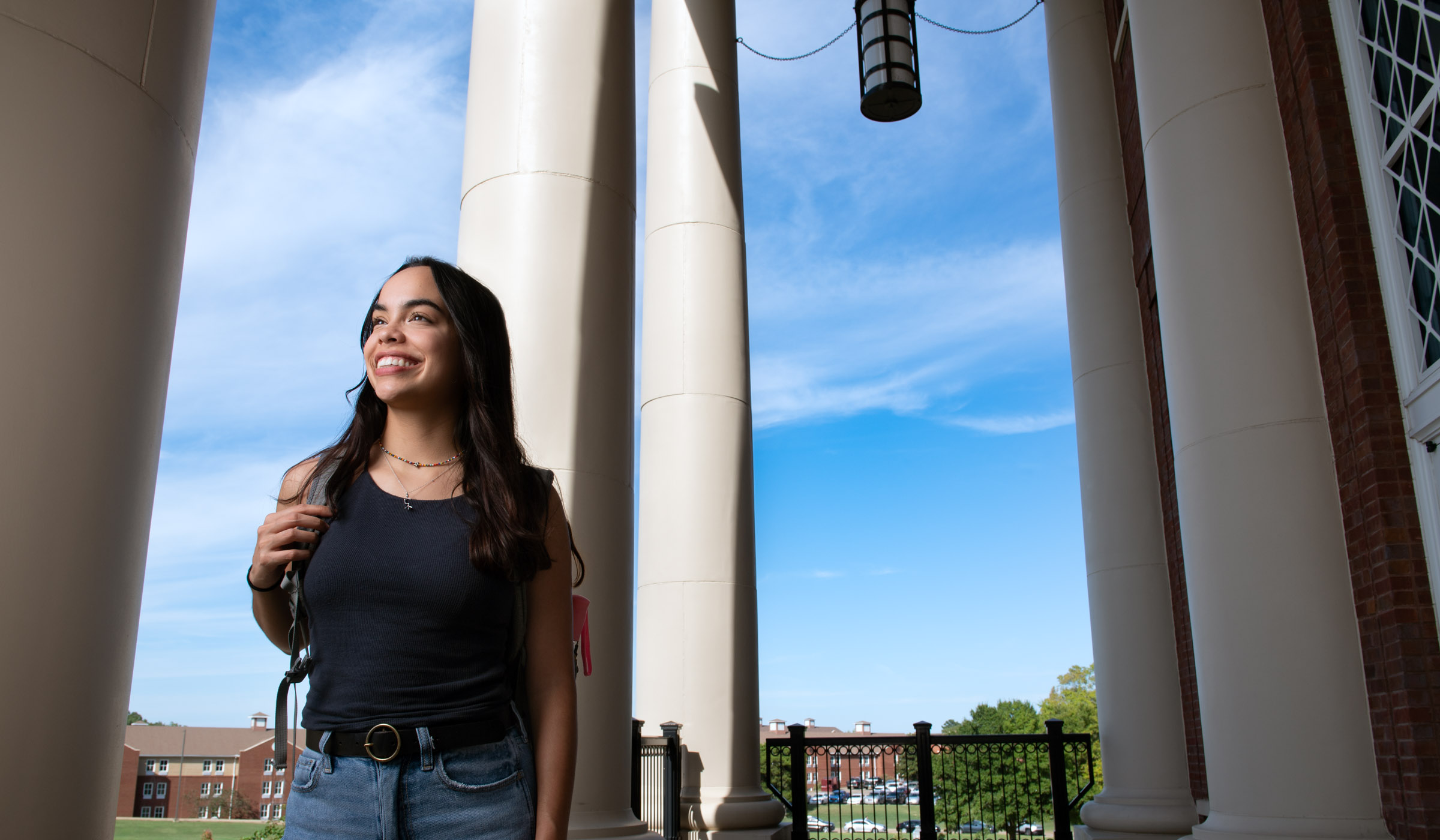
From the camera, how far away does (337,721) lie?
161 inches

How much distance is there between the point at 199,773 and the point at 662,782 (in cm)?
17337

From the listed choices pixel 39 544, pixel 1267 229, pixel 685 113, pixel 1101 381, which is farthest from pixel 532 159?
pixel 1101 381

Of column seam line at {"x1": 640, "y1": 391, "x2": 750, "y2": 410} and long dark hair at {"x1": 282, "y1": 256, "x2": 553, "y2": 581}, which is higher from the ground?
column seam line at {"x1": 640, "y1": 391, "x2": 750, "y2": 410}

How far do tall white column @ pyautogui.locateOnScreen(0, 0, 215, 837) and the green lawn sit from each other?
93.5 m

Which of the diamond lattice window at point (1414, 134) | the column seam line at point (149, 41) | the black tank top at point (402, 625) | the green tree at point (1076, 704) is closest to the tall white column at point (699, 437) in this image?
the diamond lattice window at point (1414, 134)

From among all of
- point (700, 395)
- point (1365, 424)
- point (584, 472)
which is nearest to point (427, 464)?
point (584, 472)

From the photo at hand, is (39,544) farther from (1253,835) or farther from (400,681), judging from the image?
(1253,835)

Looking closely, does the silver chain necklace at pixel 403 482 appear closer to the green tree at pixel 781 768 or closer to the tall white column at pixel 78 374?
the tall white column at pixel 78 374

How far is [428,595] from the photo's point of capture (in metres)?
4.25

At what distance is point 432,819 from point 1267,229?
12.7 m

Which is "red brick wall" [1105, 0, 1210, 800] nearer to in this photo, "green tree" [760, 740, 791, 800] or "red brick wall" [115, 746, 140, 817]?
"green tree" [760, 740, 791, 800]

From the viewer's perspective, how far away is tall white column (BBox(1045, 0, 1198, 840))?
22.3 meters

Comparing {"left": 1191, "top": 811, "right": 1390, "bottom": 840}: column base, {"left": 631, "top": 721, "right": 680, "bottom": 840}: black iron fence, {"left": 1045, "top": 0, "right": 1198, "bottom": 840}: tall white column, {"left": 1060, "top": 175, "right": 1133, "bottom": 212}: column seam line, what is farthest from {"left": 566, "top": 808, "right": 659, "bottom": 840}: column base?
{"left": 1060, "top": 175, "right": 1133, "bottom": 212}: column seam line

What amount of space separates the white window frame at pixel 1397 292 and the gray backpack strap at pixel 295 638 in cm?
1155
